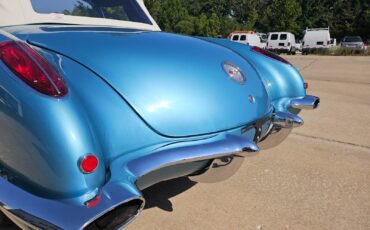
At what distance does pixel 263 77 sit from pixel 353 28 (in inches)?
1886

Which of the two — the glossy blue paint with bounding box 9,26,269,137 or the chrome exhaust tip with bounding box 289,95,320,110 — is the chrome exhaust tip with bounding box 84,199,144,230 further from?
the chrome exhaust tip with bounding box 289,95,320,110

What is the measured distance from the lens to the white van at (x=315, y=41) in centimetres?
2826

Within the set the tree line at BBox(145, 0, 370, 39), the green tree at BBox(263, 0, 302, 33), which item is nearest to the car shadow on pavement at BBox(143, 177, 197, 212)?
the tree line at BBox(145, 0, 370, 39)

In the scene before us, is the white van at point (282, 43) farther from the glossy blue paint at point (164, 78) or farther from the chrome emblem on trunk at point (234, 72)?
the glossy blue paint at point (164, 78)

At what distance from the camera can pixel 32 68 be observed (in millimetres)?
1717

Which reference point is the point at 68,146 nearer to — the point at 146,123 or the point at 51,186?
the point at 51,186

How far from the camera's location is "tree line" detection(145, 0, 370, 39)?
4297 cm

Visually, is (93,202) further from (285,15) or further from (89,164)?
(285,15)

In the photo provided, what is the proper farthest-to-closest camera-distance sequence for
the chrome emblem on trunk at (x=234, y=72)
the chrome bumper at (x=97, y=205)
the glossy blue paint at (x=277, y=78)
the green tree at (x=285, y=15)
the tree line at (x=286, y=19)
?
the tree line at (x=286, y=19) → the green tree at (x=285, y=15) → the glossy blue paint at (x=277, y=78) → the chrome emblem on trunk at (x=234, y=72) → the chrome bumper at (x=97, y=205)

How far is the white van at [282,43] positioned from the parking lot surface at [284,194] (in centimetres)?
2505

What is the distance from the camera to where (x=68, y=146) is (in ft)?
5.30

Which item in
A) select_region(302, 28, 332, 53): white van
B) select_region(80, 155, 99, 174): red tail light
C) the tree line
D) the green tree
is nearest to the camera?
select_region(80, 155, 99, 174): red tail light

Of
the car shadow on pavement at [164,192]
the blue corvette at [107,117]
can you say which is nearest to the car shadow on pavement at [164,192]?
the car shadow on pavement at [164,192]

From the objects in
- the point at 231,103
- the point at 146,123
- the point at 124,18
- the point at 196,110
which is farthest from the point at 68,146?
the point at 124,18
